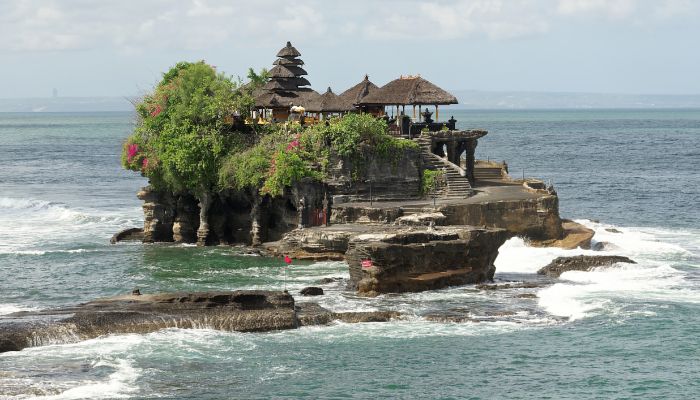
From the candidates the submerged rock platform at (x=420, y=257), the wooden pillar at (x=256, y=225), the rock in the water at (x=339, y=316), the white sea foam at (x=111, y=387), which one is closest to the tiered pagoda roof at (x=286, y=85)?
the wooden pillar at (x=256, y=225)

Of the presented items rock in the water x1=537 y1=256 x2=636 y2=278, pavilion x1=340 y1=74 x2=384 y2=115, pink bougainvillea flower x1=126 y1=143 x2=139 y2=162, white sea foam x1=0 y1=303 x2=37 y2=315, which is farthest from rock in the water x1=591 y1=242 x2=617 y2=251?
white sea foam x1=0 y1=303 x2=37 y2=315

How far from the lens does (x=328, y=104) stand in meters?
64.6

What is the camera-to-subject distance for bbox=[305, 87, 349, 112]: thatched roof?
6438cm

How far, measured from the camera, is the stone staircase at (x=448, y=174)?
6078 centimetres

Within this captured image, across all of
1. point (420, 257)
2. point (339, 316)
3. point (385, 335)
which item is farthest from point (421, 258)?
point (385, 335)

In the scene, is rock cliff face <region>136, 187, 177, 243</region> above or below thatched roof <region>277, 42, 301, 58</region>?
below

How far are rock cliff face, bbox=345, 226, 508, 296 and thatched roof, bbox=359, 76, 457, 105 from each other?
47.7ft

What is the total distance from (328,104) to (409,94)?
16.3 feet

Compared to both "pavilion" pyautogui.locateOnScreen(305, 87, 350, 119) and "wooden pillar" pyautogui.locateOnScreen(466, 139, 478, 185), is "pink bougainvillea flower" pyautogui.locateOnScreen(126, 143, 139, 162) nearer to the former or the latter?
"pavilion" pyautogui.locateOnScreen(305, 87, 350, 119)

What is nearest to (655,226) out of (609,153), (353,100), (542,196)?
(542,196)

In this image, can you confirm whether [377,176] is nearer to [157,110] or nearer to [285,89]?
[285,89]

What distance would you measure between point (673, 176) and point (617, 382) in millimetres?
70385

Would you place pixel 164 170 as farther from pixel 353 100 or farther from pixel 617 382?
pixel 617 382

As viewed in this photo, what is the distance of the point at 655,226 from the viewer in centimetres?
7081
